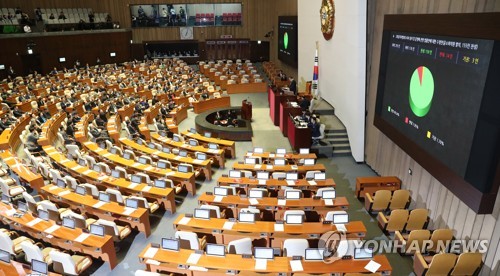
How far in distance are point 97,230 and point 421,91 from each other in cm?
822

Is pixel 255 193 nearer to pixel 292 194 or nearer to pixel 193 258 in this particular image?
pixel 292 194

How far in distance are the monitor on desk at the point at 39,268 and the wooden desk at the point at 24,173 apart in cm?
469

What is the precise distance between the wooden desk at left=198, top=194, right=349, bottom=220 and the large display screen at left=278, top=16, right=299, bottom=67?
16912 millimetres

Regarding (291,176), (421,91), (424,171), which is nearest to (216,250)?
(291,176)

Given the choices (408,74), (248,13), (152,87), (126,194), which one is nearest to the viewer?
(408,74)

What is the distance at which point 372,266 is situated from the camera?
6582 mm

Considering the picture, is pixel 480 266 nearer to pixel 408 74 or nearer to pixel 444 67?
pixel 444 67

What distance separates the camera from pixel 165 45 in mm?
36219

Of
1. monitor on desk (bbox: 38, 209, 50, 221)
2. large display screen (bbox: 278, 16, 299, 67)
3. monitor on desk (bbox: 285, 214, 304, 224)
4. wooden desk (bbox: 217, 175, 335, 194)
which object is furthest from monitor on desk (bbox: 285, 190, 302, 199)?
large display screen (bbox: 278, 16, 299, 67)

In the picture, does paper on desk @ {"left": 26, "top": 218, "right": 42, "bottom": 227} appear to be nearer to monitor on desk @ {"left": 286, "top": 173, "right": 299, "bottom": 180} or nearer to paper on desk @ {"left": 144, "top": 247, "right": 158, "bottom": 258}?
paper on desk @ {"left": 144, "top": 247, "right": 158, "bottom": 258}

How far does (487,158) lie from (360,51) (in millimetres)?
7176

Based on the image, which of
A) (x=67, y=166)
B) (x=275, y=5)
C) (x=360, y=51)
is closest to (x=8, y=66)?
(x=67, y=166)

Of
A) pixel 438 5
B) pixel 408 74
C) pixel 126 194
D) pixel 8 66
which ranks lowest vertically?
pixel 126 194

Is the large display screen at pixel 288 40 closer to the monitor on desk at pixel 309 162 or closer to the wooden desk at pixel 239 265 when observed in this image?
the monitor on desk at pixel 309 162
